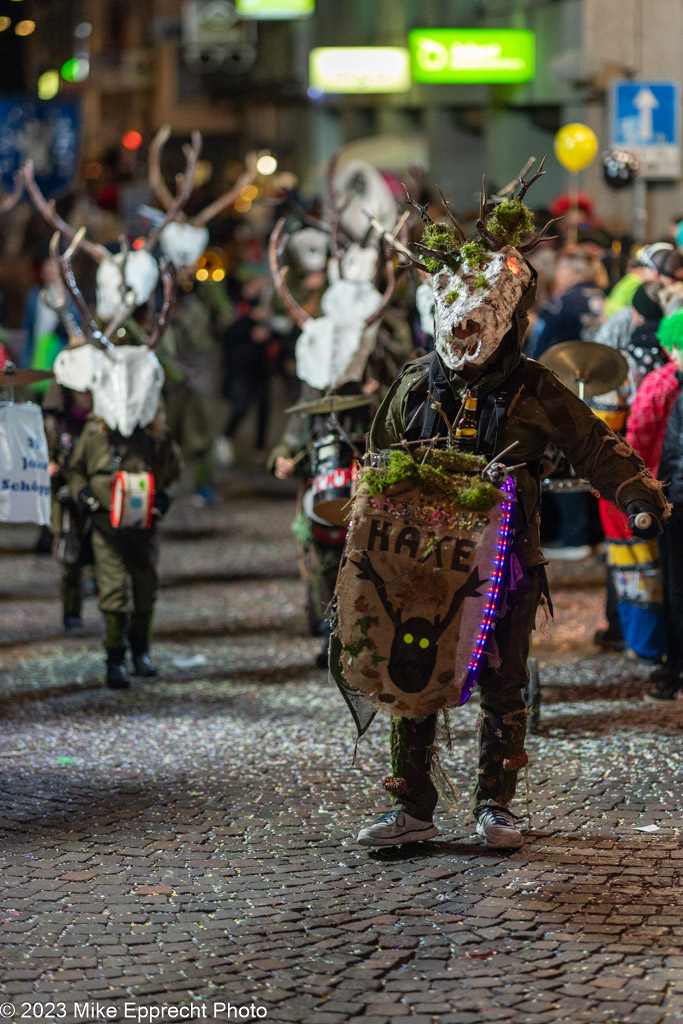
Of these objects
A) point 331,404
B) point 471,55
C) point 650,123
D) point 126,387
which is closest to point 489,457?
point 331,404

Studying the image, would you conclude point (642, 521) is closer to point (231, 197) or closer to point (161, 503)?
point (161, 503)

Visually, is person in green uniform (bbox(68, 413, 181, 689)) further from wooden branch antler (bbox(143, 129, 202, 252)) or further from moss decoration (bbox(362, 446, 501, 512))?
moss decoration (bbox(362, 446, 501, 512))

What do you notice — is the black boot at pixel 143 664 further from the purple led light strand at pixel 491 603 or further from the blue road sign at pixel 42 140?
the blue road sign at pixel 42 140

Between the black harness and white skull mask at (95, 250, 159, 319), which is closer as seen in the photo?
the black harness

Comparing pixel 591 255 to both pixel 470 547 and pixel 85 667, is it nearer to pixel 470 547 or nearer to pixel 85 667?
pixel 85 667

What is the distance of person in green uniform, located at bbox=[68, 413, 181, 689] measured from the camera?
28.5ft

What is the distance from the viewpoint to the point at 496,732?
600 centimetres

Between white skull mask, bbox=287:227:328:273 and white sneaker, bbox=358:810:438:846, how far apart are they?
32.0 feet

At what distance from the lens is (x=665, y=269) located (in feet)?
29.7

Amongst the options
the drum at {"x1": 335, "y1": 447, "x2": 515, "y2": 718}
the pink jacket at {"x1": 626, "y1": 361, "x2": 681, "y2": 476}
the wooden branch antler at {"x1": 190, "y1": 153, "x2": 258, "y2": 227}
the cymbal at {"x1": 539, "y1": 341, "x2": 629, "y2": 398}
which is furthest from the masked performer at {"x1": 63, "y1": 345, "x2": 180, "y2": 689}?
the wooden branch antler at {"x1": 190, "y1": 153, "x2": 258, "y2": 227}

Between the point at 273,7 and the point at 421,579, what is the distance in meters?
24.5

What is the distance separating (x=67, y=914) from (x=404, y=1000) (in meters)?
1.30

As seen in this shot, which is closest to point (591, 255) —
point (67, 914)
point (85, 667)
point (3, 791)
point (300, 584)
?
point (300, 584)

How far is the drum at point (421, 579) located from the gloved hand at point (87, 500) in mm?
3307
